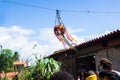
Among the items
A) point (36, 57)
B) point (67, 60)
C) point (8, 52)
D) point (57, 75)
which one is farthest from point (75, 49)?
point (8, 52)

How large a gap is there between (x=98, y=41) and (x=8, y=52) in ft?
256

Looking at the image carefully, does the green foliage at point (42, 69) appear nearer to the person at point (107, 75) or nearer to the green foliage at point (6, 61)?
the person at point (107, 75)

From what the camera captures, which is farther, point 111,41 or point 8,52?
point 8,52

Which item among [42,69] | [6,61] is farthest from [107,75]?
Answer: [6,61]

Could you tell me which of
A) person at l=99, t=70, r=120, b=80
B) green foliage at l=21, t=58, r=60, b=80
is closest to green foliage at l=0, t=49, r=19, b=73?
green foliage at l=21, t=58, r=60, b=80

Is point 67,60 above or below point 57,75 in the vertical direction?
above

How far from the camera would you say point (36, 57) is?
10.7m

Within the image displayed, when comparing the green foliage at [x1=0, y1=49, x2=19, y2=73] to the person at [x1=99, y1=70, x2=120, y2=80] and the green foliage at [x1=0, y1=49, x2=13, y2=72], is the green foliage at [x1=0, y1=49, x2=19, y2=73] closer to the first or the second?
the green foliage at [x1=0, y1=49, x2=13, y2=72]

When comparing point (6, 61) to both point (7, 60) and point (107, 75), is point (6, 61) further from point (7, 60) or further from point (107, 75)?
point (107, 75)

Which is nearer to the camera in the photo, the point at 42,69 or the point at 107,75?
the point at 107,75

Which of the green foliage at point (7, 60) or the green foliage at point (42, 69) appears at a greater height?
the green foliage at point (7, 60)

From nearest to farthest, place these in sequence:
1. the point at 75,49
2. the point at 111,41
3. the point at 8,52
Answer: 1. the point at 111,41
2. the point at 75,49
3. the point at 8,52

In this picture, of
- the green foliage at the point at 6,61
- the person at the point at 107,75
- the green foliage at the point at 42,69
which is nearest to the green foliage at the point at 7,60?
the green foliage at the point at 6,61

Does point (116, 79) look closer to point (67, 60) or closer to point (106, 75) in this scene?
point (106, 75)
